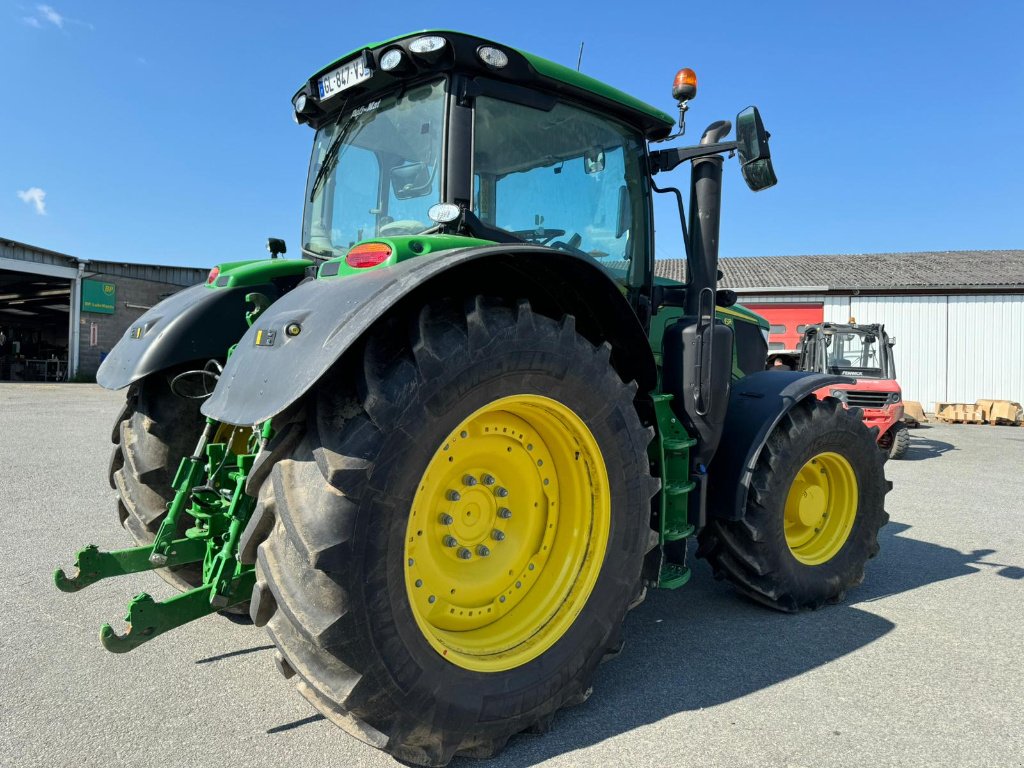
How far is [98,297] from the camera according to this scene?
22562mm

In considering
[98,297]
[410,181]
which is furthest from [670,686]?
A: [98,297]

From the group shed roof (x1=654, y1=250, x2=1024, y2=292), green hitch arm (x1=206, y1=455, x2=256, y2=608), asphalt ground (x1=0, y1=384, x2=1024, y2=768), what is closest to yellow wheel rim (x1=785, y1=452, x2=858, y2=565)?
asphalt ground (x1=0, y1=384, x2=1024, y2=768)

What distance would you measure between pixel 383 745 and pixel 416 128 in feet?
7.01

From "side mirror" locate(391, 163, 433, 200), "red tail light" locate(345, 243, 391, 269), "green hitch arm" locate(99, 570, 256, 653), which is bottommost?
"green hitch arm" locate(99, 570, 256, 653)

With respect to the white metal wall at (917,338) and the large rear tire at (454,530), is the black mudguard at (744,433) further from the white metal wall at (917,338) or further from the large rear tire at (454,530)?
the white metal wall at (917,338)

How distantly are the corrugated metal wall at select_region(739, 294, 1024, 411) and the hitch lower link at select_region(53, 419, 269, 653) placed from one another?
20.5 meters

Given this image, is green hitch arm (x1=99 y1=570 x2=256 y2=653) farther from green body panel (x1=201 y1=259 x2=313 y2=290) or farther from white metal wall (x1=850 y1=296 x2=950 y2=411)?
white metal wall (x1=850 y1=296 x2=950 y2=411)

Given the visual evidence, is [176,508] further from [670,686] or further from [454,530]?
[670,686]

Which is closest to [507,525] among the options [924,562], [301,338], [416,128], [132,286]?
[301,338]

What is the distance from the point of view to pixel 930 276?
20.7 m

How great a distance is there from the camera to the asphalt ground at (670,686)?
2.09m

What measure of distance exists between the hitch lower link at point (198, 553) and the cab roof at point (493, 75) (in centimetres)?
147

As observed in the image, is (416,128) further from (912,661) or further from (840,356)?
(840,356)

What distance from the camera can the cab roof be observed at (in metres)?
2.47
